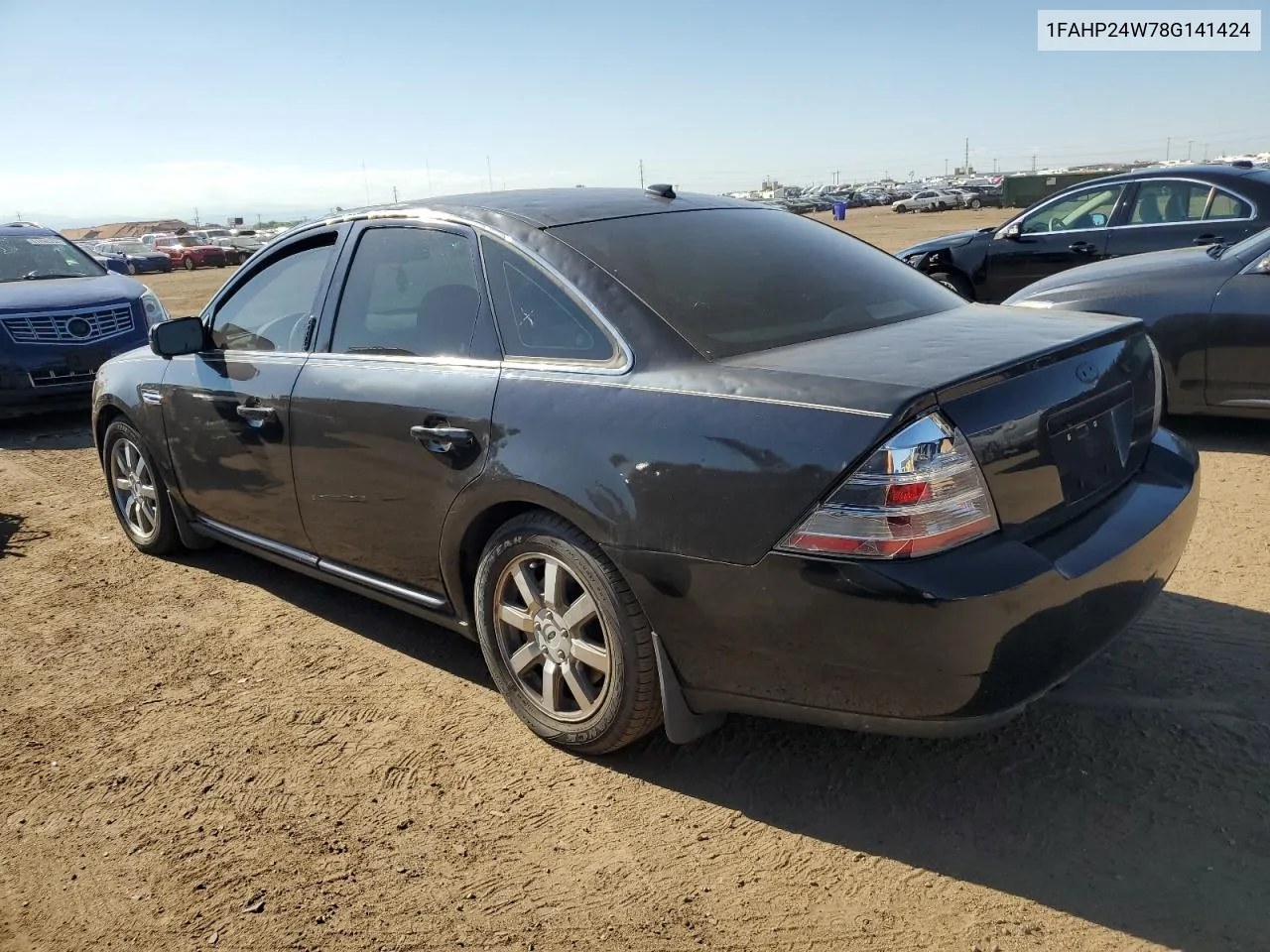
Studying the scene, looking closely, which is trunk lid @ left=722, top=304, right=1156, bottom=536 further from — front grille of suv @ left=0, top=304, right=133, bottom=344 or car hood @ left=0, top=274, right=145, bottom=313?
car hood @ left=0, top=274, right=145, bottom=313

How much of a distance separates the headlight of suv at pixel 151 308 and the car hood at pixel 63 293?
0.23 feet

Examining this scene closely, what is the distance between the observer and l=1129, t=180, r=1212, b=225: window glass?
828cm

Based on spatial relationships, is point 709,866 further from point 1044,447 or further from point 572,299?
point 572,299

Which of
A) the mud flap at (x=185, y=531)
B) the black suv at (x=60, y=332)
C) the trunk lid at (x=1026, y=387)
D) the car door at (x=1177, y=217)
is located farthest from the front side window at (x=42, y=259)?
the car door at (x=1177, y=217)

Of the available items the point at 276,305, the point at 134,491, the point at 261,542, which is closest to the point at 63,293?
the point at 134,491

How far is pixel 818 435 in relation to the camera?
238 centimetres

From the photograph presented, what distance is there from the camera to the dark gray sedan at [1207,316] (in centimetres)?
556

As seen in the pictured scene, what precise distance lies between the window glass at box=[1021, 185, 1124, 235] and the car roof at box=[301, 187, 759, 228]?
20.3 feet

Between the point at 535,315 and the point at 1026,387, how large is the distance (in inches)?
56.5

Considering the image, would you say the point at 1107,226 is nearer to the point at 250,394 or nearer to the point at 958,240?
the point at 958,240

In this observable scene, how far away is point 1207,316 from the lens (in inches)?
223

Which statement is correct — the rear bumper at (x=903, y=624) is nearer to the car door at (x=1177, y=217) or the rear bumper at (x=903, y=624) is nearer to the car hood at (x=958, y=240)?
the car door at (x=1177, y=217)

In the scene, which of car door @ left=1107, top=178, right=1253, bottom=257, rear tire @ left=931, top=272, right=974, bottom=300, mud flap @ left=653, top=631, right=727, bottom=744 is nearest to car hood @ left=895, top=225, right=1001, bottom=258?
rear tire @ left=931, top=272, right=974, bottom=300

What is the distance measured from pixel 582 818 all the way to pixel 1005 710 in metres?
1.18
